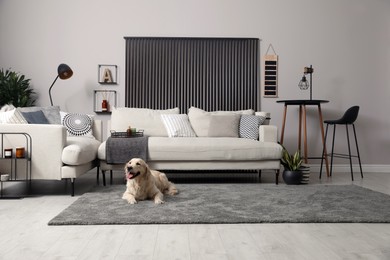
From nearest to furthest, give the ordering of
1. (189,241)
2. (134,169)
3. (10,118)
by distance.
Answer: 1. (189,241)
2. (134,169)
3. (10,118)

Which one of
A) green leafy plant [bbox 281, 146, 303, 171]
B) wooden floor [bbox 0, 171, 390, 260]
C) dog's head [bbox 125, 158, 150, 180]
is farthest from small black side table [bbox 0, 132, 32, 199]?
green leafy plant [bbox 281, 146, 303, 171]

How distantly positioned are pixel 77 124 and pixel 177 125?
43.9 inches

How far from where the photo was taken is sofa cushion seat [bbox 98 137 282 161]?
3.41 meters

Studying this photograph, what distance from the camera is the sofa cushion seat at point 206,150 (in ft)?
11.2

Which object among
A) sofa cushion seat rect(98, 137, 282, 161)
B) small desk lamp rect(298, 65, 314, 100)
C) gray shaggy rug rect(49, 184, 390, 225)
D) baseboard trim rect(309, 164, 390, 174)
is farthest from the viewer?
baseboard trim rect(309, 164, 390, 174)

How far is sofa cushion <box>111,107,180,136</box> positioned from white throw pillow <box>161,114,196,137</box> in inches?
3.7

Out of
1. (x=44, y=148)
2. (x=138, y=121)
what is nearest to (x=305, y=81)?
(x=138, y=121)

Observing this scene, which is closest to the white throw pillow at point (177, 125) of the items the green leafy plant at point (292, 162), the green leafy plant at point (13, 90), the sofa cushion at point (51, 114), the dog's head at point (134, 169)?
the green leafy plant at point (292, 162)

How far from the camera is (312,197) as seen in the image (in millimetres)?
2838

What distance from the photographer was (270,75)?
480 centimetres

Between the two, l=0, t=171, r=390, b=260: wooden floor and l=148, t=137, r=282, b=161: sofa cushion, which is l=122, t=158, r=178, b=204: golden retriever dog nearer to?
l=0, t=171, r=390, b=260: wooden floor

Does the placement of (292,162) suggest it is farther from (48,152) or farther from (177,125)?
(48,152)

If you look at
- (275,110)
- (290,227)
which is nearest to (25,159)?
(290,227)
